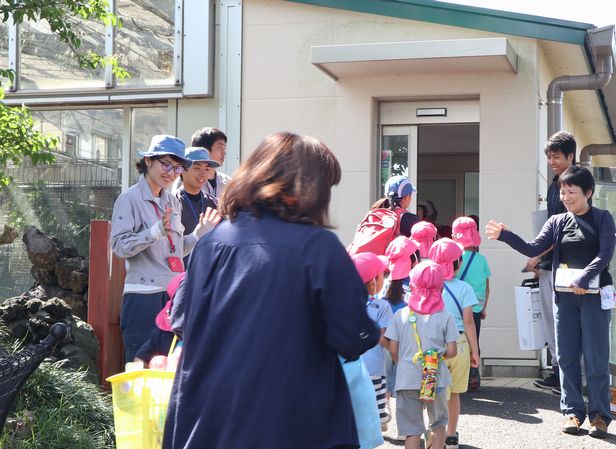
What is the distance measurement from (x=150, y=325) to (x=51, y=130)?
6.97 meters

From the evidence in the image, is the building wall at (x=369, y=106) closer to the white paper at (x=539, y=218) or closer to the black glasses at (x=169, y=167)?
the white paper at (x=539, y=218)

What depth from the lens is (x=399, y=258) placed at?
→ 656cm

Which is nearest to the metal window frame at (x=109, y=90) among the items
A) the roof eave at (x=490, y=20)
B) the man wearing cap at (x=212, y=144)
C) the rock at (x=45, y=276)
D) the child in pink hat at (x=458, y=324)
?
the roof eave at (x=490, y=20)

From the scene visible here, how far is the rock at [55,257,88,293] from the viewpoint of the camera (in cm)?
813

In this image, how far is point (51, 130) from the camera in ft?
40.2

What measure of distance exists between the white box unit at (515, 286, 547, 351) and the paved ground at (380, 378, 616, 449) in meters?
0.55

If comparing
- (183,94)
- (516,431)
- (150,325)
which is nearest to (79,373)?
(150,325)

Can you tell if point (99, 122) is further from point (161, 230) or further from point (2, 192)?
point (161, 230)

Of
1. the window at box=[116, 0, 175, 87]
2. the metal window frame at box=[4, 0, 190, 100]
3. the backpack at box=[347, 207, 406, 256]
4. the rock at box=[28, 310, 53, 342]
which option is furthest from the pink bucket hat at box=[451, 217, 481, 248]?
the window at box=[116, 0, 175, 87]

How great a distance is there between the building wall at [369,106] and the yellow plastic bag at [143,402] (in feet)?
22.5

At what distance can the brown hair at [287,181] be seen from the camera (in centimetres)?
310

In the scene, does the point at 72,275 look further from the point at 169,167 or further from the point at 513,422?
the point at 513,422

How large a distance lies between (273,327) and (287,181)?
47 centimetres

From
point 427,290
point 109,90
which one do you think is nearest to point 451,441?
point 427,290
